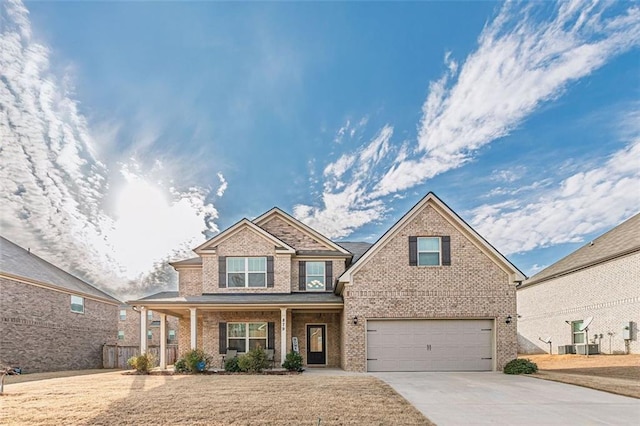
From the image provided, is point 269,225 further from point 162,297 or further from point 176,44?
point 176,44

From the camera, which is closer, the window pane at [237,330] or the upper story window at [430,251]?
the upper story window at [430,251]

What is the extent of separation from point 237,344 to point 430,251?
907 cm

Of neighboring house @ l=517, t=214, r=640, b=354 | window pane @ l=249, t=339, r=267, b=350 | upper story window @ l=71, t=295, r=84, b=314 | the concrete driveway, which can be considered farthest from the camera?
upper story window @ l=71, t=295, r=84, b=314

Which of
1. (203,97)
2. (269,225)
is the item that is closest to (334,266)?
(269,225)

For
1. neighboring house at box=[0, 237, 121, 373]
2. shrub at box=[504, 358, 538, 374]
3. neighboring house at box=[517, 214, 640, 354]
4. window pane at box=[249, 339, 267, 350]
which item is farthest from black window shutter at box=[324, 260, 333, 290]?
neighboring house at box=[517, 214, 640, 354]

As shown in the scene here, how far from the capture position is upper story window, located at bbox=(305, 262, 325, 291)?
22.0 metres

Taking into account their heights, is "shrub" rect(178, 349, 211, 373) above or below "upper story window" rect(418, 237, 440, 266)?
below

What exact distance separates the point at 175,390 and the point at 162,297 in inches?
324

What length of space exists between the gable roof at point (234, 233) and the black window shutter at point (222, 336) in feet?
10.6

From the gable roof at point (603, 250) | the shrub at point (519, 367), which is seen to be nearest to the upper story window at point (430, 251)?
the shrub at point (519, 367)

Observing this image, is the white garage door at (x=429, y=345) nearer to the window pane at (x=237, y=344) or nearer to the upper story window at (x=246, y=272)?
the upper story window at (x=246, y=272)

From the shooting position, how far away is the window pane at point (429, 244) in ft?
61.9

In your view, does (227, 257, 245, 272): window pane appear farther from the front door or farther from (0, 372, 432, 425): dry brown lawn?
(0, 372, 432, 425): dry brown lawn

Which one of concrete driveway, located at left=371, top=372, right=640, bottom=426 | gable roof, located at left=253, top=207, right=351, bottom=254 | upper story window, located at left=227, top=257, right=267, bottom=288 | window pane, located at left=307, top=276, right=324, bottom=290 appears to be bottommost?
concrete driveway, located at left=371, top=372, right=640, bottom=426
